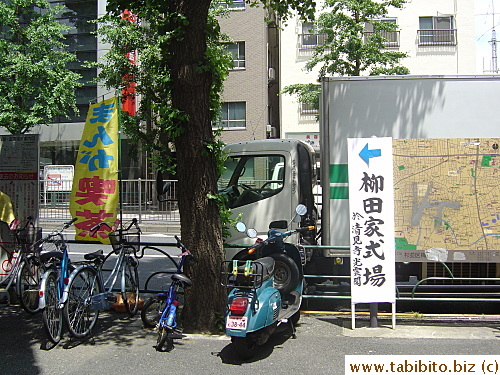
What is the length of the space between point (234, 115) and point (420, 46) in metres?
10.3

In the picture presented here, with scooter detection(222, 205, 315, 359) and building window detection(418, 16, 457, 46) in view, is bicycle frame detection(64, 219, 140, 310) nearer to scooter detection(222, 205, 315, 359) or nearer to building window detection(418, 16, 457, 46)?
scooter detection(222, 205, 315, 359)

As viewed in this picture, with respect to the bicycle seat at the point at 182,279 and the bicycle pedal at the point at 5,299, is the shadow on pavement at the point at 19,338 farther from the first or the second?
the bicycle seat at the point at 182,279

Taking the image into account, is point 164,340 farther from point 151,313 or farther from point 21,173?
point 21,173

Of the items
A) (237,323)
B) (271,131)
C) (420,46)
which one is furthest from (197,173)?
(420,46)

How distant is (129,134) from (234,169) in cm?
1105

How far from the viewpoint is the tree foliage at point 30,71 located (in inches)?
760

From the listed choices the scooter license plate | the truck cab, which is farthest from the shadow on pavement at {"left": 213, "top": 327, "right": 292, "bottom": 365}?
the truck cab

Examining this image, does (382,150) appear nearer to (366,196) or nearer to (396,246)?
(366,196)

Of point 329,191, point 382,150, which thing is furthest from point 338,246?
point 382,150

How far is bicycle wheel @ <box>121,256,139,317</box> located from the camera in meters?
6.74

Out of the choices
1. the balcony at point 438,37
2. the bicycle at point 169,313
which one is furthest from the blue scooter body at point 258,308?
the balcony at point 438,37

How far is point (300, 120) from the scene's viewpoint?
25.9m

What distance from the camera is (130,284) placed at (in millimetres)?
6848

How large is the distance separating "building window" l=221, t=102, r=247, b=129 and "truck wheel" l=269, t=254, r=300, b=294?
19760 millimetres
